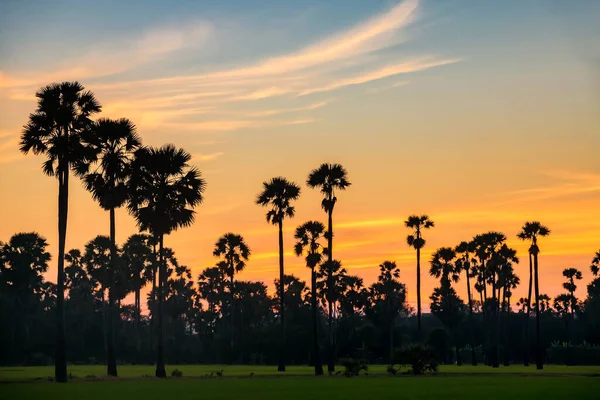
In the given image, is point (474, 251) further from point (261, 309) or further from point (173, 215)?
point (173, 215)

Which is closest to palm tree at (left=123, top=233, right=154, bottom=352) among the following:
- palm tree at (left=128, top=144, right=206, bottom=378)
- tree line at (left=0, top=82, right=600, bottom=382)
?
tree line at (left=0, top=82, right=600, bottom=382)

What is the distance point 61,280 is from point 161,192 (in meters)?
12.6

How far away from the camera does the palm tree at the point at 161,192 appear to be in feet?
195

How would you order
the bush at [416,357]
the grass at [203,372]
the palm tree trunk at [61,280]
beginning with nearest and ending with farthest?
the palm tree trunk at [61,280] < the grass at [203,372] < the bush at [416,357]

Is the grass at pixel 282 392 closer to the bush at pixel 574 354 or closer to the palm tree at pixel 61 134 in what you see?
the palm tree at pixel 61 134

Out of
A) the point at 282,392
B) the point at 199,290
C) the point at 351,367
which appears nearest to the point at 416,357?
the point at 351,367

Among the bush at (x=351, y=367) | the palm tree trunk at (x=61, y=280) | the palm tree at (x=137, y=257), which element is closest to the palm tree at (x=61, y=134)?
the palm tree trunk at (x=61, y=280)

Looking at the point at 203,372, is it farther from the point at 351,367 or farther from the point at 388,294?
the point at 388,294

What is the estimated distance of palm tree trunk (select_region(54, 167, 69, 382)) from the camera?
4875 centimetres

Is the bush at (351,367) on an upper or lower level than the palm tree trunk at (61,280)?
lower

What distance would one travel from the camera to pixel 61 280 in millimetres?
49531

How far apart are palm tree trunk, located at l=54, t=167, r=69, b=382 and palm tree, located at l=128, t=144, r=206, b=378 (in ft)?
28.9

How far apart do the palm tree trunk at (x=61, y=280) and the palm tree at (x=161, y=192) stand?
880 cm

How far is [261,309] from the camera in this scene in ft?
450
